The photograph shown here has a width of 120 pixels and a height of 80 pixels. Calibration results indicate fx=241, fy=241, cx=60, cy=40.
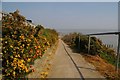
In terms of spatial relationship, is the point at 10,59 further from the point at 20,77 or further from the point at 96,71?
the point at 96,71

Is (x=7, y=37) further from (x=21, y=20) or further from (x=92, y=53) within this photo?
(x=92, y=53)

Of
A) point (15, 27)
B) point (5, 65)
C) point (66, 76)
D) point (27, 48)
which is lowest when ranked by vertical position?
point (66, 76)

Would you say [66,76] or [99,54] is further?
[99,54]

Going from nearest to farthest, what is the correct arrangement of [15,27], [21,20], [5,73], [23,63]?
[5,73]
[23,63]
[15,27]
[21,20]

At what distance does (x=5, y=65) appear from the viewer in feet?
18.6

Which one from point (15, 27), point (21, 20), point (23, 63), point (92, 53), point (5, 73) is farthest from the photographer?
point (92, 53)

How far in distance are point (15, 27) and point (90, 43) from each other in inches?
322

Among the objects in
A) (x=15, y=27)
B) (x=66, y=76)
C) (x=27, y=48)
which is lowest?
(x=66, y=76)

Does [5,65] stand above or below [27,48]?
below

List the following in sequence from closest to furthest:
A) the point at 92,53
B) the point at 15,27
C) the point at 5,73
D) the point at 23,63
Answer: the point at 5,73 → the point at 23,63 → the point at 15,27 → the point at 92,53

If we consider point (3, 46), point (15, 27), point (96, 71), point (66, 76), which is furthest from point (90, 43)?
point (3, 46)

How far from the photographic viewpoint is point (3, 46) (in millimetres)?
5867

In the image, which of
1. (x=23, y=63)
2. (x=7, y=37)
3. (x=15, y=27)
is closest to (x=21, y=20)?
(x=15, y=27)

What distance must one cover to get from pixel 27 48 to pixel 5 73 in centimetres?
103
